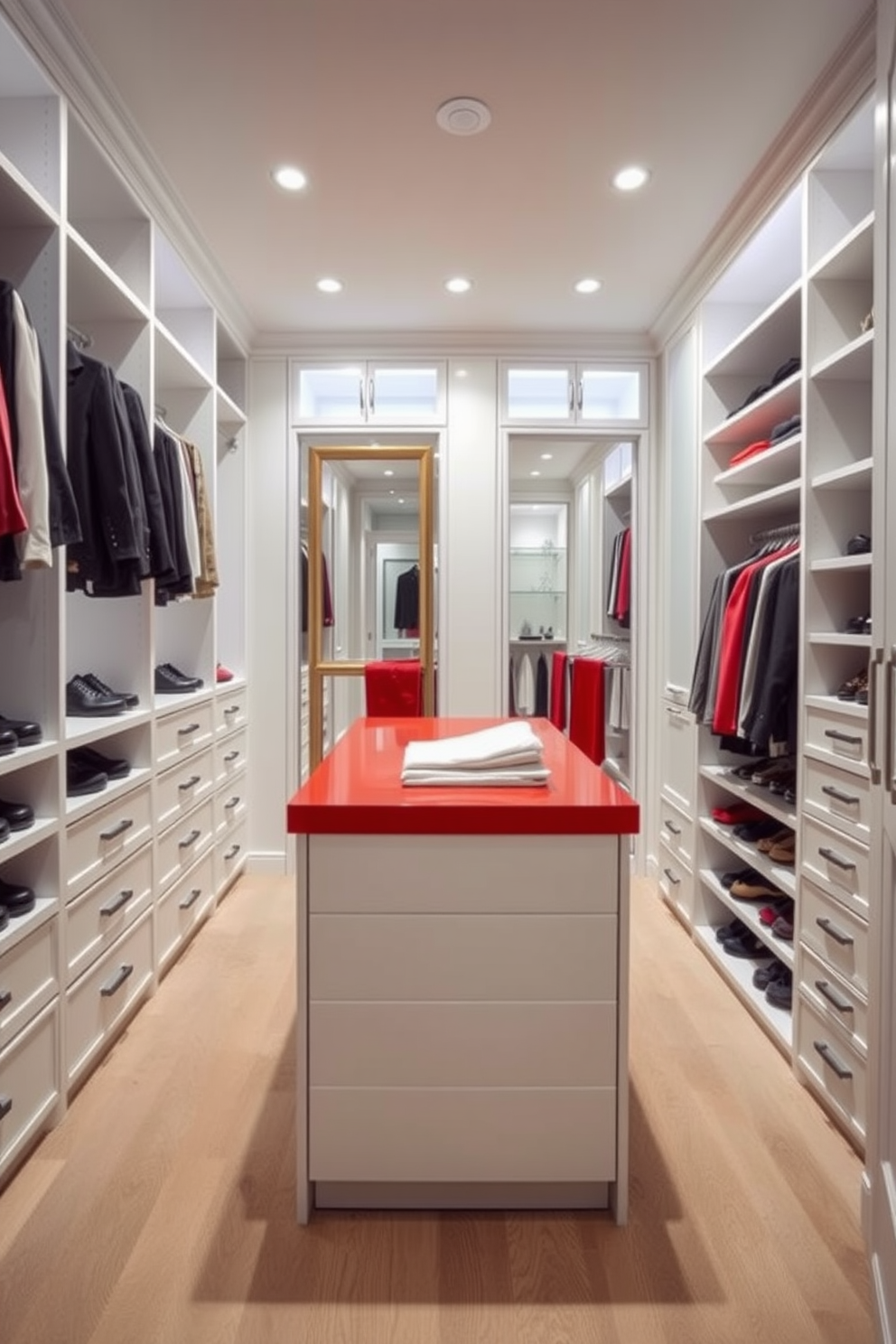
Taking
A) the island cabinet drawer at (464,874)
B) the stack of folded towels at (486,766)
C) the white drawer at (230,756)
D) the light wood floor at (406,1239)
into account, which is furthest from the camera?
the white drawer at (230,756)

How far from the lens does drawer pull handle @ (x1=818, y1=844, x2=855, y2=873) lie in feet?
5.91

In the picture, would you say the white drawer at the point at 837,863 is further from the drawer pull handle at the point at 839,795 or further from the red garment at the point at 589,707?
the red garment at the point at 589,707

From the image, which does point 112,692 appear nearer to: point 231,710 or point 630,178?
point 231,710

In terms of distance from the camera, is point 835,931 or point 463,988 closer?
point 463,988

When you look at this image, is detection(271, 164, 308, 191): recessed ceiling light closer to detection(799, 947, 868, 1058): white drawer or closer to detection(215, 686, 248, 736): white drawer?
detection(215, 686, 248, 736): white drawer

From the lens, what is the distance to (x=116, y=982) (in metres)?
2.11

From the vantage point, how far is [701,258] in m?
2.82

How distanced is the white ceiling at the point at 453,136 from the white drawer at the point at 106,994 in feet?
7.72

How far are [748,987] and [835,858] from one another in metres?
0.81

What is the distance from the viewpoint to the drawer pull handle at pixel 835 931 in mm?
1791

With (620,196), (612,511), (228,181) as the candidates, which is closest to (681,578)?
(612,511)

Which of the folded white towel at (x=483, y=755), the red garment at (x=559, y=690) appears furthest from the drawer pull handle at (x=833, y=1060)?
the red garment at (x=559, y=690)

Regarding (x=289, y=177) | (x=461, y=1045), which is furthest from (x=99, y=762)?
(x=289, y=177)

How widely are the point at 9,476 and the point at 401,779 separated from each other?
101 centimetres
